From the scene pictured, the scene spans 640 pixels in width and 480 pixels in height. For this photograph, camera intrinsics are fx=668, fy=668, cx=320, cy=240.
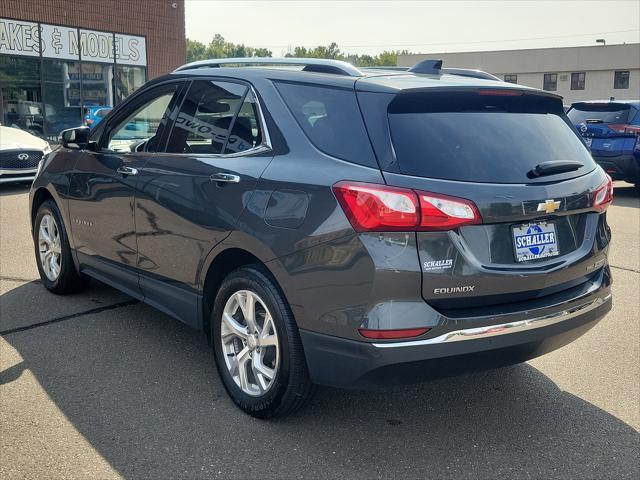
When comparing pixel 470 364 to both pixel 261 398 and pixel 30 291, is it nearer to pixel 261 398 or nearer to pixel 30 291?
pixel 261 398

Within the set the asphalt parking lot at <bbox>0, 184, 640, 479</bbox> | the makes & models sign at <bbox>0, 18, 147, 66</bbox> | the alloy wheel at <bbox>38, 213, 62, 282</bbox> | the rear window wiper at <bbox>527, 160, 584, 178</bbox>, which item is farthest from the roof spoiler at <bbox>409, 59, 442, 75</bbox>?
the makes & models sign at <bbox>0, 18, 147, 66</bbox>

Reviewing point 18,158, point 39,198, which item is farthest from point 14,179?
point 39,198

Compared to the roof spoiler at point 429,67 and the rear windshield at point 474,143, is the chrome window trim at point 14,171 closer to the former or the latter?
the roof spoiler at point 429,67

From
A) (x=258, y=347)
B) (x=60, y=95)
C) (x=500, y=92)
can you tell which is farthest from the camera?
(x=60, y=95)

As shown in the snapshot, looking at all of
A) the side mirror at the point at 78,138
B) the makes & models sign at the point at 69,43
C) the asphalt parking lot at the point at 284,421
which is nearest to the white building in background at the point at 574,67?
the makes & models sign at the point at 69,43

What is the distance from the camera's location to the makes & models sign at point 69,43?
24703 mm

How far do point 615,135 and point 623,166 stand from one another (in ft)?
2.05

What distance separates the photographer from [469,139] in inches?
121

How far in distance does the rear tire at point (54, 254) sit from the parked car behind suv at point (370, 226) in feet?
5.36

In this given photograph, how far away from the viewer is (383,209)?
2.82 metres

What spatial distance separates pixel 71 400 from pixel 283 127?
1.90 meters

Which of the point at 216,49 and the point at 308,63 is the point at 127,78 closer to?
the point at 308,63

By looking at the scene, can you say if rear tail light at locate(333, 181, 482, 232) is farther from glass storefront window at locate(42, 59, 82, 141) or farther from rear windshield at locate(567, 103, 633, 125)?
glass storefront window at locate(42, 59, 82, 141)

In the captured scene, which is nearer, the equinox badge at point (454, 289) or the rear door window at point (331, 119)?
the equinox badge at point (454, 289)
